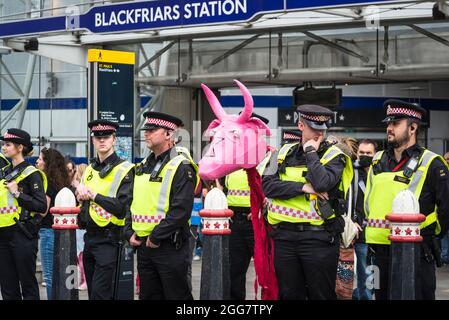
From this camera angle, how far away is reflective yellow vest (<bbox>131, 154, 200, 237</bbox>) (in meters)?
7.78

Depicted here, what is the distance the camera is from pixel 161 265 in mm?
7742

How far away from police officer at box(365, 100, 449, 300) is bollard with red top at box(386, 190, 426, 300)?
0.78 ft

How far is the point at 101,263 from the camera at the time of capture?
28.5 ft

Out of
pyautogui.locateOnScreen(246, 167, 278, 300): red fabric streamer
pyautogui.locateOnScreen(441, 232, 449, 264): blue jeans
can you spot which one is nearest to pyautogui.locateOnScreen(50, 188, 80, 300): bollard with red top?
pyautogui.locateOnScreen(246, 167, 278, 300): red fabric streamer

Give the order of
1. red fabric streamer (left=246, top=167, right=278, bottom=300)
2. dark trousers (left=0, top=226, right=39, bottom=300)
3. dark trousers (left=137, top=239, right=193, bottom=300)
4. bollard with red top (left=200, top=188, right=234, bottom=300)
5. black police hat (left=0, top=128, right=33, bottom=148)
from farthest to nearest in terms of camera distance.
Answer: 1. black police hat (left=0, top=128, right=33, bottom=148)
2. dark trousers (left=0, top=226, right=39, bottom=300)
3. dark trousers (left=137, top=239, right=193, bottom=300)
4. bollard with red top (left=200, top=188, right=234, bottom=300)
5. red fabric streamer (left=246, top=167, right=278, bottom=300)

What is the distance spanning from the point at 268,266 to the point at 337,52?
301 inches

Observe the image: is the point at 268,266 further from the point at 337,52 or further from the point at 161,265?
the point at 337,52

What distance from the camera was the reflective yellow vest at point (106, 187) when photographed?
8.75 meters

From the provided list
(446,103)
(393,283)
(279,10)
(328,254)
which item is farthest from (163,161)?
(446,103)

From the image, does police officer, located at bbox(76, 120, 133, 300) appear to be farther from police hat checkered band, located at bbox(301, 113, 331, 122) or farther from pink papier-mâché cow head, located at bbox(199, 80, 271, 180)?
police hat checkered band, located at bbox(301, 113, 331, 122)

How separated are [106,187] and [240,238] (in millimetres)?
1864

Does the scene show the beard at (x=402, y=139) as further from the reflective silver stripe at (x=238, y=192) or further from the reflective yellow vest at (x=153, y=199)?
the reflective silver stripe at (x=238, y=192)

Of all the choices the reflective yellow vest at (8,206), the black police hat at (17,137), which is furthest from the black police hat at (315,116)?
the black police hat at (17,137)

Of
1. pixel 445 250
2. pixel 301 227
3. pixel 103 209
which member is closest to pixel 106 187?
pixel 103 209
